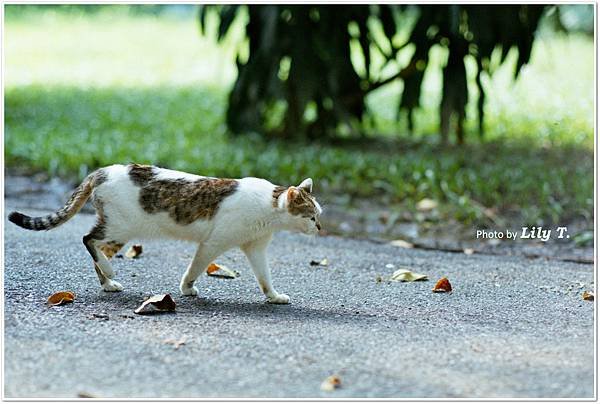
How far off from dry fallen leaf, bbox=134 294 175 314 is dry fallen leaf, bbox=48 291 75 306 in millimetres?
362

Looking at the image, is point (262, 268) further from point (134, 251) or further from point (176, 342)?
point (134, 251)

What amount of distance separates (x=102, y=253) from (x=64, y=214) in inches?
10.3

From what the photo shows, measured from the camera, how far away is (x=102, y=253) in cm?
458

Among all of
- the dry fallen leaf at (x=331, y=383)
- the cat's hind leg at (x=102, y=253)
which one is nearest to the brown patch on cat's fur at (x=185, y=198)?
the cat's hind leg at (x=102, y=253)

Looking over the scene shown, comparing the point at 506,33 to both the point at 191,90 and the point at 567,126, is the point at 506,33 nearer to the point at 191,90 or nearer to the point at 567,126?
the point at 567,126

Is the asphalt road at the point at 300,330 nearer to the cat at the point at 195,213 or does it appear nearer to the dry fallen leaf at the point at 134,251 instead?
the dry fallen leaf at the point at 134,251

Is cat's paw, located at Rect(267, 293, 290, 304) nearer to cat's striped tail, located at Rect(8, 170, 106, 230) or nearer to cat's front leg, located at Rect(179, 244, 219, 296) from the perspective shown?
cat's front leg, located at Rect(179, 244, 219, 296)

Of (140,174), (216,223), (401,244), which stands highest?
(140,174)

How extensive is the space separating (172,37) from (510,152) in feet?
31.5

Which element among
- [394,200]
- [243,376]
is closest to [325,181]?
[394,200]

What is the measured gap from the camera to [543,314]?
4.50 metres

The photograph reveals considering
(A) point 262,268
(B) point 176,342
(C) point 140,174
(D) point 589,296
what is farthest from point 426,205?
(B) point 176,342

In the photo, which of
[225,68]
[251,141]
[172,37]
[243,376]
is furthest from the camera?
[172,37]

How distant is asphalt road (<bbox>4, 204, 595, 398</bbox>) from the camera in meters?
3.33
